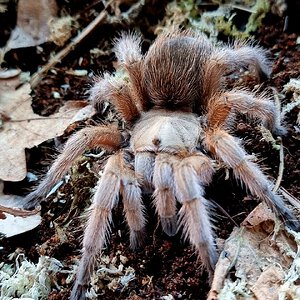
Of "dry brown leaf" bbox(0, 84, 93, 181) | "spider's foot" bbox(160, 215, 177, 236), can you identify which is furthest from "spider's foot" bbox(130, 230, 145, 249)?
"dry brown leaf" bbox(0, 84, 93, 181)

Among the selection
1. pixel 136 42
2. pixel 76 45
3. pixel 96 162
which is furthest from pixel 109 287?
pixel 76 45

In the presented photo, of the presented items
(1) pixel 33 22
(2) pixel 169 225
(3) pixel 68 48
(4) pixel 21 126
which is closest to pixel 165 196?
(2) pixel 169 225

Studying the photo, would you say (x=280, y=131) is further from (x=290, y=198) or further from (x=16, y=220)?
(x=16, y=220)

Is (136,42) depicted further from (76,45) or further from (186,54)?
(76,45)

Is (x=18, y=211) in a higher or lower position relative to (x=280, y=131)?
→ lower

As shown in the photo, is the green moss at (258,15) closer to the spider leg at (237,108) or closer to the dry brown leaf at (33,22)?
the spider leg at (237,108)
